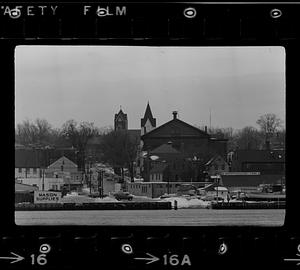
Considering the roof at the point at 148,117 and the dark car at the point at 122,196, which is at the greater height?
the roof at the point at 148,117

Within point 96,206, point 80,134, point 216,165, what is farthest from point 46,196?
point 216,165

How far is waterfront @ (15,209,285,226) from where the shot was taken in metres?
4.59

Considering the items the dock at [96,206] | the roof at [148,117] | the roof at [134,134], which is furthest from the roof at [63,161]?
the roof at [148,117]

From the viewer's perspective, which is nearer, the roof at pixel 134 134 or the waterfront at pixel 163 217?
the waterfront at pixel 163 217

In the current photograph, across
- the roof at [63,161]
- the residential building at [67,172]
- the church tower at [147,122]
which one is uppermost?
the church tower at [147,122]

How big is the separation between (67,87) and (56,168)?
1.50 feet

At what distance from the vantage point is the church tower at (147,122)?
4.67 metres

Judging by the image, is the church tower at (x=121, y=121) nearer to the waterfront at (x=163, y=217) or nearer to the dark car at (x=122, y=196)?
the dark car at (x=122, y=196)

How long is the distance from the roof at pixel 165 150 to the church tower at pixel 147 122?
4.6 inches

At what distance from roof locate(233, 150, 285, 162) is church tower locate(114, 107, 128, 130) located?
0.65 metres
